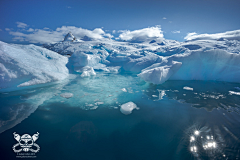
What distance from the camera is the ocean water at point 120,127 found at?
1872mm

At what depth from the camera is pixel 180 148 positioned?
1.97 m

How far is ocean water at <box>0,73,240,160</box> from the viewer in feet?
6.14

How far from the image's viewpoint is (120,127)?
2.49m

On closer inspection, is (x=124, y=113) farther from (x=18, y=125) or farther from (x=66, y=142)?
(x=18, y=125)

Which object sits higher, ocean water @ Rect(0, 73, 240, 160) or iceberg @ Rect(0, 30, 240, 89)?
iceberg @ Rect(0, 30, 240, 89)
